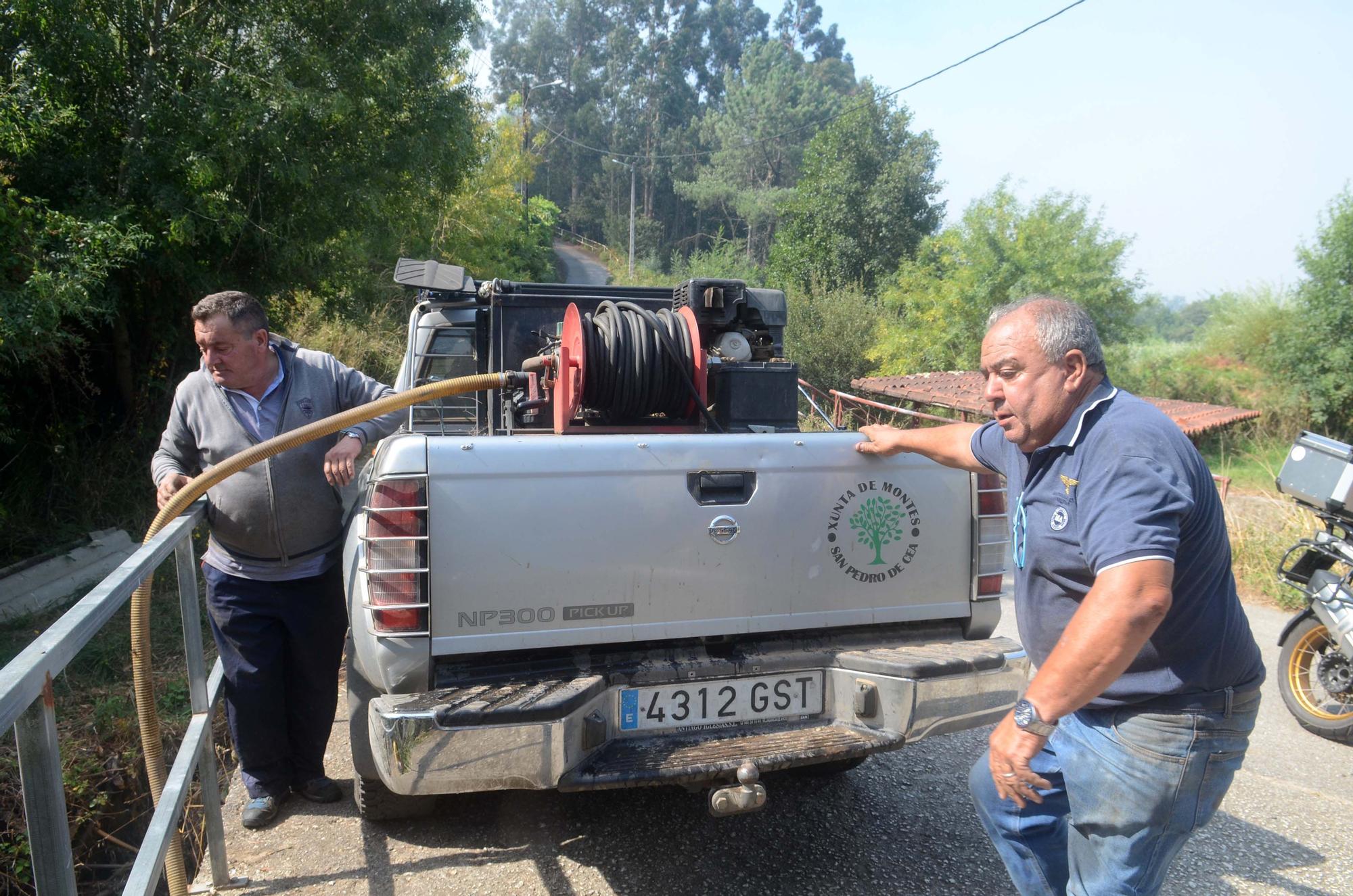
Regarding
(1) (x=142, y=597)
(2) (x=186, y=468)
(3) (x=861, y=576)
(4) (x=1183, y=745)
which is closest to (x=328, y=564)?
(2) (x=186, y=468)

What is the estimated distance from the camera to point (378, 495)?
2.63 meters

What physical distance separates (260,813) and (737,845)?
1.86 metres

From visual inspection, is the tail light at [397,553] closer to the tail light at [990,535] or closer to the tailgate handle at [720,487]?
the tailgate handle at [720,487]

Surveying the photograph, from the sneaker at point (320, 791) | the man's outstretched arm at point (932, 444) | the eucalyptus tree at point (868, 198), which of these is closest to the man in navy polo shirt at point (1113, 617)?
the man's outstretched arm at point (932, 444)

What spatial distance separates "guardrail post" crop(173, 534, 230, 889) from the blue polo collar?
2.53 meters

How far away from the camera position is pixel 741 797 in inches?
104

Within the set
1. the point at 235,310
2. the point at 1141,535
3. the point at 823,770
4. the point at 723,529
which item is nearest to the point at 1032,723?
the point at 1141,535

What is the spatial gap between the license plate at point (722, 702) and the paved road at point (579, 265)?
1618 inches

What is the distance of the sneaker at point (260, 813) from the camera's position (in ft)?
11.3

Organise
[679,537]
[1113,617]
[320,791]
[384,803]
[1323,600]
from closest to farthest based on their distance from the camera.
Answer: [1113,617] < [679,537] < [384,803] < [320,791] < [1323,600]

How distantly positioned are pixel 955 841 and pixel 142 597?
2984 millimetres

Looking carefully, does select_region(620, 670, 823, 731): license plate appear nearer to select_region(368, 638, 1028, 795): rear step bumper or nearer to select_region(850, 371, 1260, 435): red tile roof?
select_region(368, 638, 1028, 795): rear step bumper

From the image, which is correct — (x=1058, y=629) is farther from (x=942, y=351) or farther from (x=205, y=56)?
(x=942, y=351)

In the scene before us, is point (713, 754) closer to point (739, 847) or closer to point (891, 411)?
point (739, 847)
